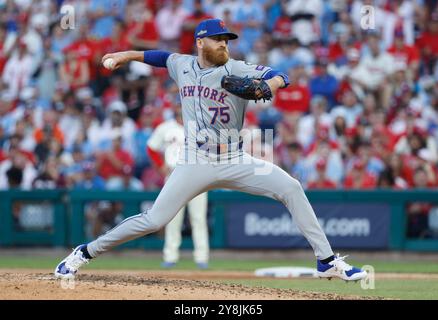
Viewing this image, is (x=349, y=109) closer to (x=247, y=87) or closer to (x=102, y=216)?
(x=102, y=216)

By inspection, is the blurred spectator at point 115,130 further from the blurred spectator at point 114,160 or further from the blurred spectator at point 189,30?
the blurred spectator at point 189,30

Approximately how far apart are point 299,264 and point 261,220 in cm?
125

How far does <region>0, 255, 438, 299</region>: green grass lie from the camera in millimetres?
9548

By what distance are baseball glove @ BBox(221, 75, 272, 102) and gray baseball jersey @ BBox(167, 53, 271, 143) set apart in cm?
26

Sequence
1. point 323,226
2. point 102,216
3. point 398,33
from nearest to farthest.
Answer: point 323,226
point 102,216
point 398,33

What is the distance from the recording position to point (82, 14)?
1817 cm

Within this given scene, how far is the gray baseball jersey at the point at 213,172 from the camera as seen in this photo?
8.18 metres

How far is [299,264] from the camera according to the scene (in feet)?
44.3

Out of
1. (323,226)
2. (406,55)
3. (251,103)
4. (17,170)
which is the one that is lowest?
(323,226)

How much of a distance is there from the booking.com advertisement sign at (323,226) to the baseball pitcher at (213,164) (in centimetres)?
594

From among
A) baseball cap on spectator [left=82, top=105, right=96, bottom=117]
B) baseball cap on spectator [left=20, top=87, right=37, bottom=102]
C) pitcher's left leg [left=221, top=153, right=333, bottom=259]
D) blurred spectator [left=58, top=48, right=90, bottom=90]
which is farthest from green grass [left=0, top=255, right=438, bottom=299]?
blurred spectator [left=58, top=48, right=90, bottom=90]

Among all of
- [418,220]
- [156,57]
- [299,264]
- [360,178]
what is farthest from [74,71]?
[156,57]

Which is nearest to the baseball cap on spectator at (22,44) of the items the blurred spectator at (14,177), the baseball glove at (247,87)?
the blurred spectator at (14,177)

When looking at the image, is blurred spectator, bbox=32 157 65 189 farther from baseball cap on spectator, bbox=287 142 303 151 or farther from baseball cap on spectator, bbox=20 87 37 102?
baseball cap on spectator, bbox=287 142 303 151
